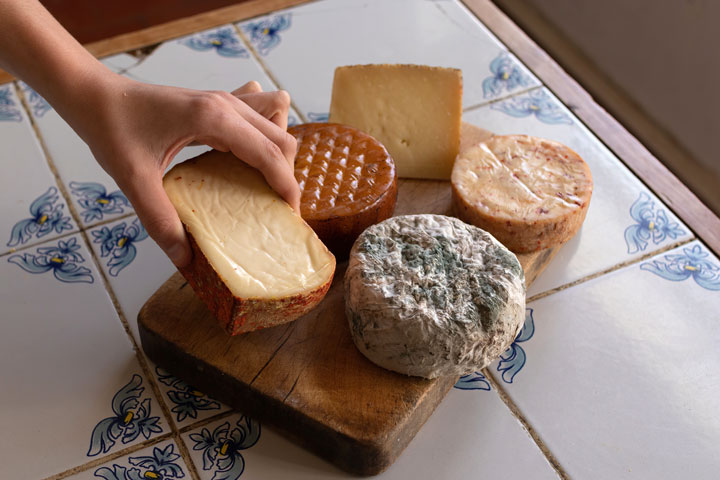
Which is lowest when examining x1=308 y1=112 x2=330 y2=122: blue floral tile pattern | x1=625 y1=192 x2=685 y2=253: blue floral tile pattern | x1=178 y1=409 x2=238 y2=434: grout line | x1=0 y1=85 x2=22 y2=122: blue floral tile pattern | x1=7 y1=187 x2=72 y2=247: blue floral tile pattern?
x1=178 y1=409 x2=238 y2=434: grout line

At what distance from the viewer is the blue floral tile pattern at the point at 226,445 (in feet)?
3.34

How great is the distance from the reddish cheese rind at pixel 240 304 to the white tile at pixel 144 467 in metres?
0.19

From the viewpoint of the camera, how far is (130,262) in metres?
1.29

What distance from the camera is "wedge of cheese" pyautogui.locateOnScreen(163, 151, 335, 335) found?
989 millimetres

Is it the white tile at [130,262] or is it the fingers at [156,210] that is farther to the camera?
the white tile at [130,262]

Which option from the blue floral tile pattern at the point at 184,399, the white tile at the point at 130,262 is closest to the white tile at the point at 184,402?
the blue floral tile pattern at the point at 184,399

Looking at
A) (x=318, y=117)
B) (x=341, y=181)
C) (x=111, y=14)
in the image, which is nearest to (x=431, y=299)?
(x=341, y=181)

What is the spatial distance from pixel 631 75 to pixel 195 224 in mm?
1948

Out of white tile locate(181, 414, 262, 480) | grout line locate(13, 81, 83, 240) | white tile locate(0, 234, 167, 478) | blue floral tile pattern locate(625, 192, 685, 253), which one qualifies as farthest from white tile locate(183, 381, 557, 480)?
grout line locate(13, 81, 83, 240)

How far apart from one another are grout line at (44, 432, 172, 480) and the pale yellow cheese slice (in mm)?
255

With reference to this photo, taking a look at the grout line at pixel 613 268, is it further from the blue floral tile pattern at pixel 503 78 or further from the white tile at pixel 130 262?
the white tile at pixel 130 262

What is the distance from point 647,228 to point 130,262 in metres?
0.91

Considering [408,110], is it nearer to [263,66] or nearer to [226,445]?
[263,66]

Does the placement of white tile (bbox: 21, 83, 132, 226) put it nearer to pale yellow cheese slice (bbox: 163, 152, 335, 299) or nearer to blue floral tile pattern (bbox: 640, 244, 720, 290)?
pale yellow cheese slice (bbox: 163, 152, 335, 299)
